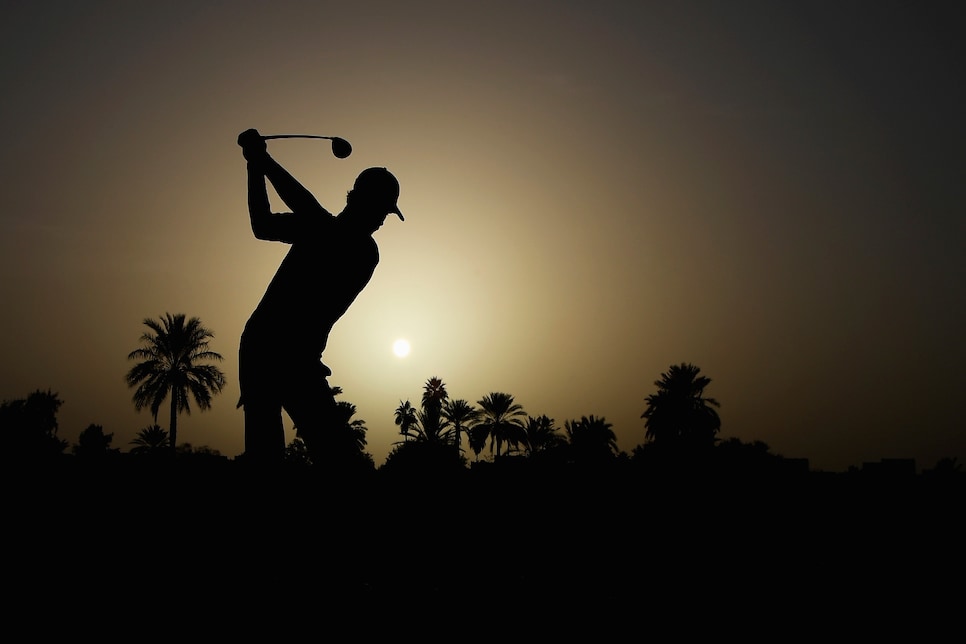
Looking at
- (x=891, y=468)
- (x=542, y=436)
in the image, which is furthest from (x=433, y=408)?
(x=891, y=468)

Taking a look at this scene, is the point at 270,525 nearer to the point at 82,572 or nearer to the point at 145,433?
the point at 82,572

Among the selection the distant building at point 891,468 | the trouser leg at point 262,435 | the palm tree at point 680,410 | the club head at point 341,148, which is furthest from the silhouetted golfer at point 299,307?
the palm tree at point 680,410

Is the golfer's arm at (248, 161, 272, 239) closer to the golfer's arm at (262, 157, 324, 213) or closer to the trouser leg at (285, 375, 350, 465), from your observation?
the golfer's arm at (262, 157, 324, 213)

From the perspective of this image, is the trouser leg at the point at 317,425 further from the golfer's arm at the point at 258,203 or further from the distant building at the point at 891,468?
the distant building at the point at 891,468

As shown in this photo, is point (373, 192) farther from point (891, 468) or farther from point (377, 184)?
point (891, 468)

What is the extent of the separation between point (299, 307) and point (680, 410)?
234 ft

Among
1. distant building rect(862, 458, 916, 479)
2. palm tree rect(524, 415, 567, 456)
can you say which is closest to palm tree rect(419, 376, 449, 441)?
palm tree rect(524, 415, 567, 456)

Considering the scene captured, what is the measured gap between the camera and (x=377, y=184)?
5.17 meters

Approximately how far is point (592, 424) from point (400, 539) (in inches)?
2811

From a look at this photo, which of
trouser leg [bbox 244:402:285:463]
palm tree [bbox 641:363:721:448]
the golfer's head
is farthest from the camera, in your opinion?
palm tree [bbox 641:363:721:448]

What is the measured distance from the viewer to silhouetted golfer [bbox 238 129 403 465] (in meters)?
4.74

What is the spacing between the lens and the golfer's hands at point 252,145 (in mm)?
5090

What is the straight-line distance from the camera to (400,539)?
37.4 ft

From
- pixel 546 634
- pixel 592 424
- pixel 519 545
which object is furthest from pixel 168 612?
pixel 592 424
